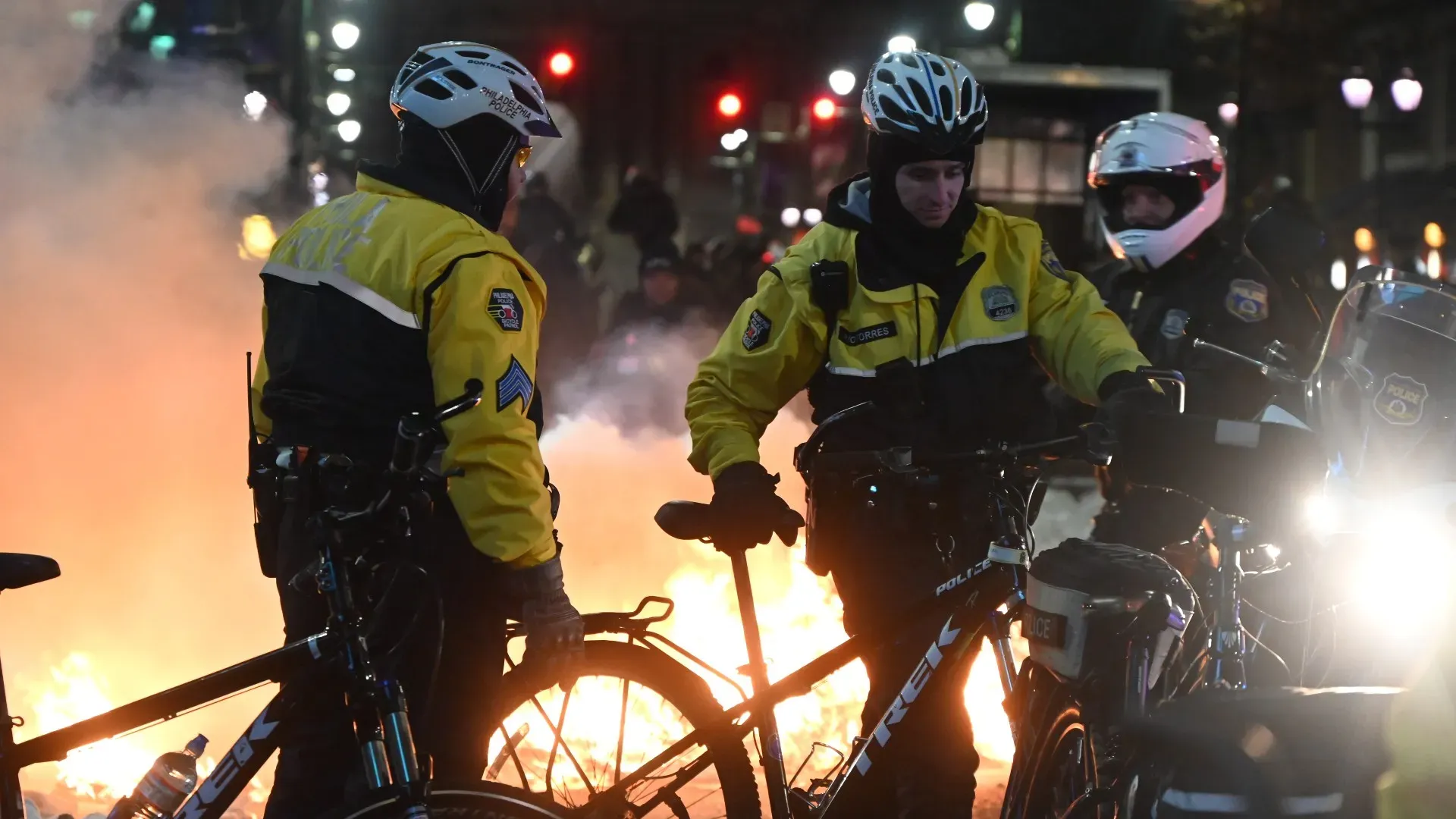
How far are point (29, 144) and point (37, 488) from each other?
2.20 meters

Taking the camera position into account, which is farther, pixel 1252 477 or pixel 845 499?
pixel 845 499

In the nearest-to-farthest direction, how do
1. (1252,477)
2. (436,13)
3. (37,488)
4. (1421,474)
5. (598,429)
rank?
(1252,477) < (1421,474) < (37,488) < (598,429) < (436,13)

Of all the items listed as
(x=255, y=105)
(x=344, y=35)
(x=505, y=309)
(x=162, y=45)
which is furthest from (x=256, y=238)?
(x=505, y=309)

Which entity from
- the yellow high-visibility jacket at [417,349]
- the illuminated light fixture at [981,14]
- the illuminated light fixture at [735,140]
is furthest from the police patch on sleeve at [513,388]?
the illuminated light fixture at [735,140]

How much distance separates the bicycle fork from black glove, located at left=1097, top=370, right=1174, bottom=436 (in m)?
0.93

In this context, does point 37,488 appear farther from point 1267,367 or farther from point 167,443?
point 1267,367

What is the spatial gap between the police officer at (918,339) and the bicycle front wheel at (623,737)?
15.5 inches

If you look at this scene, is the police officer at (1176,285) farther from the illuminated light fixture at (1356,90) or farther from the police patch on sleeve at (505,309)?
the illuminated light fixture at (1356,90)

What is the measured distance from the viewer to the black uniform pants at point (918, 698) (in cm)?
406

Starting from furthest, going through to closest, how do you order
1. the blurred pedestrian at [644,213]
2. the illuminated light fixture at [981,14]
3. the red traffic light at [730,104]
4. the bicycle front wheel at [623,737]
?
the red traffic light at [730,104] < the illuminated light fixture at [981,14] < the blurred pedestrian at [644,213] < the bicycle front wheel at [623,737]

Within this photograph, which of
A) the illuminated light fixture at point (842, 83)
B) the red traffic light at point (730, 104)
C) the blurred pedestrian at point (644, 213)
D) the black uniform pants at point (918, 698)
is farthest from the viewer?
the red traffic light at point (730, 104)

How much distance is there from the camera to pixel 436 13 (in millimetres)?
29062

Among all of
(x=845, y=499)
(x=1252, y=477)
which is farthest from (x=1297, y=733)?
(x=845, y=499)

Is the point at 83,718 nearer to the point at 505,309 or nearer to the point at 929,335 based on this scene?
the point at 505,309
